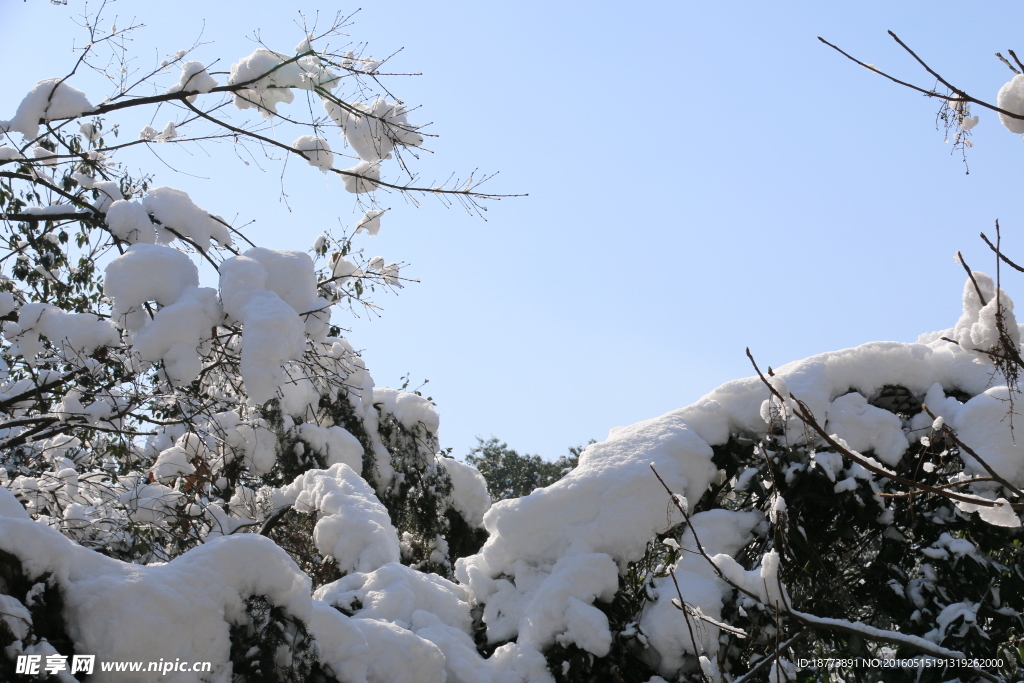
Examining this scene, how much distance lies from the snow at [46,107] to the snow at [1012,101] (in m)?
3.33

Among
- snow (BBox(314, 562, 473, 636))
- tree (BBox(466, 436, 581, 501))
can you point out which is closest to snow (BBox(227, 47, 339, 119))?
snow (BBox(314, 562, 473, 636))

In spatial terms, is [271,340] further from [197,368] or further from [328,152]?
[328,152]

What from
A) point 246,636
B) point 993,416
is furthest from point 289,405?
point 993,416

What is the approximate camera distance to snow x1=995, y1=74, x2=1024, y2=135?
5.24 ft

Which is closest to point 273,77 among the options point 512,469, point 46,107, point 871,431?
point 46,107

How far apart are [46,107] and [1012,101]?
3.48 m

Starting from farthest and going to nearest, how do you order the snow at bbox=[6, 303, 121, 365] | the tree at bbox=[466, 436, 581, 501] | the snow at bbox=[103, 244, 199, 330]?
the tree at bbox=[466, 436, 581, 501], the snow at bbox=[6, 303, 121, 365], the snow at bbox=[103, 244, 199, 330]

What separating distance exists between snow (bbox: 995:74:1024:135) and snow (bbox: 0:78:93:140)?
333 cm

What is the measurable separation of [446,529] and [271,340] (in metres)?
4.62

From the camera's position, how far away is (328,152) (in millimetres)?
3480

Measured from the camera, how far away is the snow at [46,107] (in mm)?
3307

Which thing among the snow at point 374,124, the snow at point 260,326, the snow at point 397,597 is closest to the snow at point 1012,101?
the snow at point 260,326

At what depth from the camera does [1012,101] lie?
5.27 ft

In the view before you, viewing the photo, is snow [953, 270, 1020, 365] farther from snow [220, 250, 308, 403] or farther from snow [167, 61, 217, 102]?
snow [167, 61, 217, 102]
